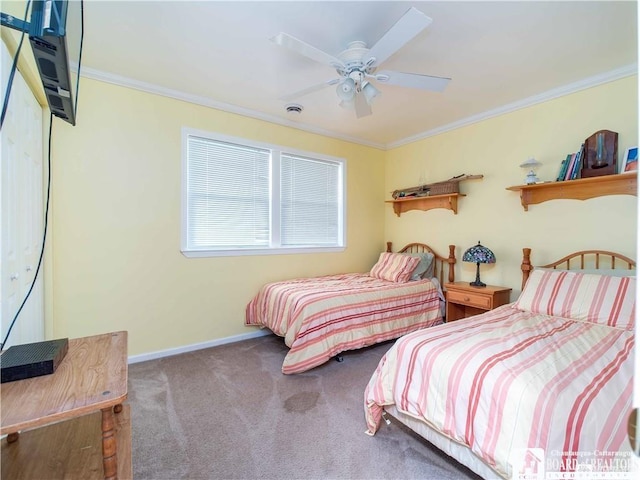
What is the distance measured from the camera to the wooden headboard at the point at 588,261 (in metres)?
2.46

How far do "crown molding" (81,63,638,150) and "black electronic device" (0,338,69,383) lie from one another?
246cm

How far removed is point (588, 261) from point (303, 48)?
2969 mm

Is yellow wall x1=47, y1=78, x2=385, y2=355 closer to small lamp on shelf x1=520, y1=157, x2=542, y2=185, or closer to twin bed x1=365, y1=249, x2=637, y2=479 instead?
twin bed x1=365, y1=249, x2=637, y2=479

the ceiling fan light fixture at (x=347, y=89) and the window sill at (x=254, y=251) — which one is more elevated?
the ceiling fan light fixture at (x=347, y=89)

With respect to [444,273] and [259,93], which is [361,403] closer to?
[444,273]

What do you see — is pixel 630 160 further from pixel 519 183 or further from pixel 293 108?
pixel 293 108

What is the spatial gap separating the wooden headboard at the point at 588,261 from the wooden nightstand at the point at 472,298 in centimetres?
32

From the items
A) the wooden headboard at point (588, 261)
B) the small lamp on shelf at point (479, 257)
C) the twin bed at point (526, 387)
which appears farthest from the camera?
the small lamp on shelf at point (479, 257)

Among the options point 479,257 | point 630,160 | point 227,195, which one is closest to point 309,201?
point 227,195

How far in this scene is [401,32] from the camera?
1643 millimetres

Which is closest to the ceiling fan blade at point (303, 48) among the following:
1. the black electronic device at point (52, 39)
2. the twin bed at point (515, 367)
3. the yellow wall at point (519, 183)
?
the black electronic device at point (52, 39)

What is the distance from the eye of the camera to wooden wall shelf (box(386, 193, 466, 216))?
3.65 m

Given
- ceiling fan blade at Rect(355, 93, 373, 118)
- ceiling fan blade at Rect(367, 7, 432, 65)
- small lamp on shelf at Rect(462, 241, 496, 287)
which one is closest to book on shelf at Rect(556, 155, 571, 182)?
small lamp on shelf at Rect(462, 241, 496, 287)

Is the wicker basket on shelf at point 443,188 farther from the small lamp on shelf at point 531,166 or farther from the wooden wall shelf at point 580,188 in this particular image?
the small lamp on shelf at point 531,166
